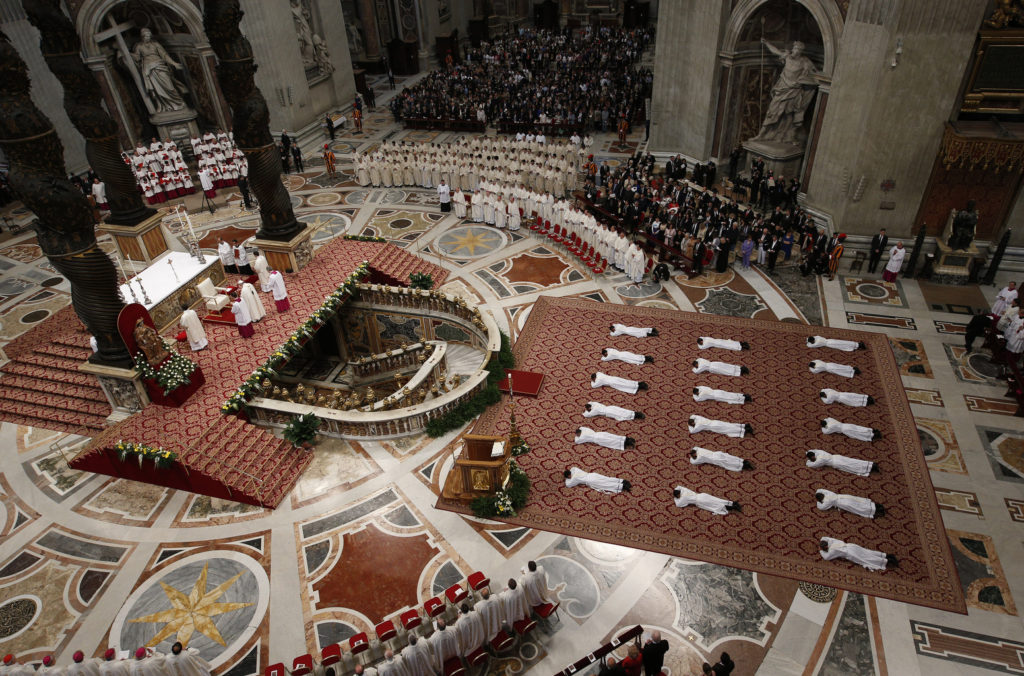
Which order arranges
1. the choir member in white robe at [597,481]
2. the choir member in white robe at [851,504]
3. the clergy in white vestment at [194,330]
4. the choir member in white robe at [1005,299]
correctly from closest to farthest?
the choir member in white robe at [851,504] < the choir member in white robe at [597,481] < the clergy in white vestment at [194,330] < the choir member in white robe at [1005,299]

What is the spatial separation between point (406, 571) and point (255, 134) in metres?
9.73

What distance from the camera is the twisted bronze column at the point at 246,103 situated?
12.9 m

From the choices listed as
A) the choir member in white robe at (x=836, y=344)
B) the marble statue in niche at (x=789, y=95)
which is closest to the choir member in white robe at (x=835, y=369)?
the choir member in white robe at (x=836, y=344)

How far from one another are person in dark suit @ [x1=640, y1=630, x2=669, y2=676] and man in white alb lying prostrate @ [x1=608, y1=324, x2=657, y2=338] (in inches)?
303

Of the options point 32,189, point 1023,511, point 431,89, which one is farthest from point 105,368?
point 431,89

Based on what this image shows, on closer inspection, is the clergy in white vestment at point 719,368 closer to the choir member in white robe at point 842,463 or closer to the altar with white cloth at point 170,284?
the choir member in white robe at point 842,463

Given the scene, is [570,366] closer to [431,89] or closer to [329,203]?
[329,203]

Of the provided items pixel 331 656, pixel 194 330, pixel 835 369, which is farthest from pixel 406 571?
pixel 835 369

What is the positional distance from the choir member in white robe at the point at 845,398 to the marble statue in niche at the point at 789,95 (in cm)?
1074

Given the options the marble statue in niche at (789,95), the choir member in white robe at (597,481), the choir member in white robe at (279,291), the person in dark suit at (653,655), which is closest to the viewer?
the person in dark suit at (653,655)

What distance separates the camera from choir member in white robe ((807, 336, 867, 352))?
13.7 m

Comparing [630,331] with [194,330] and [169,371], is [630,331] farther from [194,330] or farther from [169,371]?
[169,371]

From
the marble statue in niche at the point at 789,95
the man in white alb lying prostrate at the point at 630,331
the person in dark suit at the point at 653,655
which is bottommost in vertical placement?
the man in white alb lying prostrate at the point at 630,331

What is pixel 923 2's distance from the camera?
1416 cm
